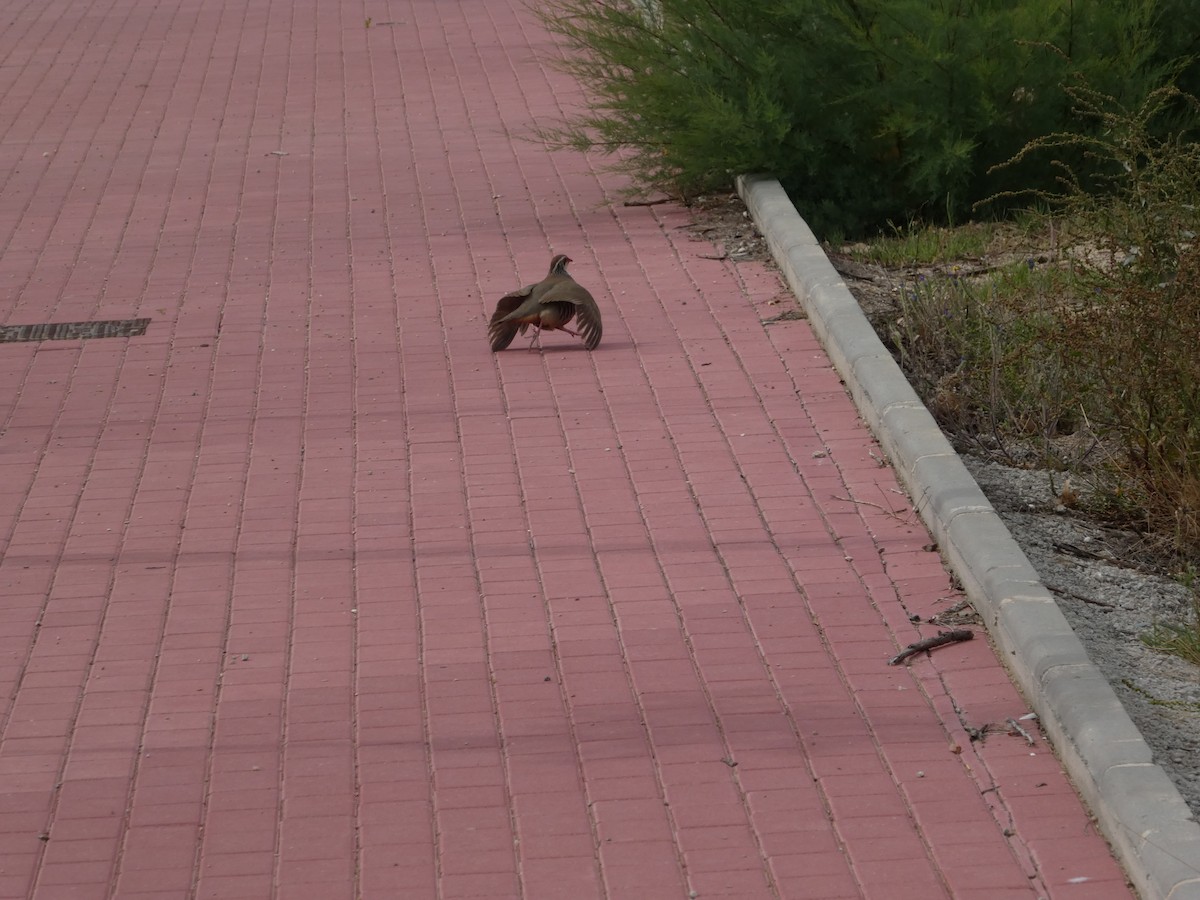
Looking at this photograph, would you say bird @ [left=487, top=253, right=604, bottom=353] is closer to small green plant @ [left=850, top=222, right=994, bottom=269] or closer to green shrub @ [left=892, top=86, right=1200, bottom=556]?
green shrub @ [left=892, top=86, right=1200, bottom=556]

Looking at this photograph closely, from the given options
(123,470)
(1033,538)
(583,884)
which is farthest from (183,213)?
(583,884)

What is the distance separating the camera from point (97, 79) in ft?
47.2

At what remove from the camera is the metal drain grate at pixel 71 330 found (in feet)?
27.8

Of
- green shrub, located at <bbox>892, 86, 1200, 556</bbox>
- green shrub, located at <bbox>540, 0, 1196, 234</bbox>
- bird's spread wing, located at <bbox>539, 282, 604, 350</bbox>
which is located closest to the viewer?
green shrub, located at <bbox>892, 86, 1200, 556</bbox>

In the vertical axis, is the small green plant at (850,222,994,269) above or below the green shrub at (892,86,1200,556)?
below

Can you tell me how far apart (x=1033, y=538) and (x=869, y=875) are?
218cm

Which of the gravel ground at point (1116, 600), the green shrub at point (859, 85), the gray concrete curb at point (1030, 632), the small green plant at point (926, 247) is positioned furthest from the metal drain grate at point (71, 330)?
the gravel ground at point (1116, 600)

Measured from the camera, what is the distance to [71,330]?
855 cm

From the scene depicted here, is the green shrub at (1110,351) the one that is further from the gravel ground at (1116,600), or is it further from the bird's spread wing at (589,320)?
the bird's spread wing at (589,320)

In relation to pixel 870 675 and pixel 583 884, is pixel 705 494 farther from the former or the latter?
pixel 583 884

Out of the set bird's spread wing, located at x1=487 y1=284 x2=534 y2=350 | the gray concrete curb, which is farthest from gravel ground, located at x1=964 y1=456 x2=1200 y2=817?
bird's spread wing, located at x1=487 y1=284 x2=534 y2=350

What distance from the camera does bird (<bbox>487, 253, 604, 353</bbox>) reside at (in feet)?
25.9

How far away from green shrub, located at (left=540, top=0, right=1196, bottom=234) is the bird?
2.12m

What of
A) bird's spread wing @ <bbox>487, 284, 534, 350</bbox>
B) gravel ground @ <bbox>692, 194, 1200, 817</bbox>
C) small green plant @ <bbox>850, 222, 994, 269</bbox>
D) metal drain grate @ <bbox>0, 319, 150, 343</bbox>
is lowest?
metal drain grate @ <bbox>0, 319, 150, 343</bbox>
